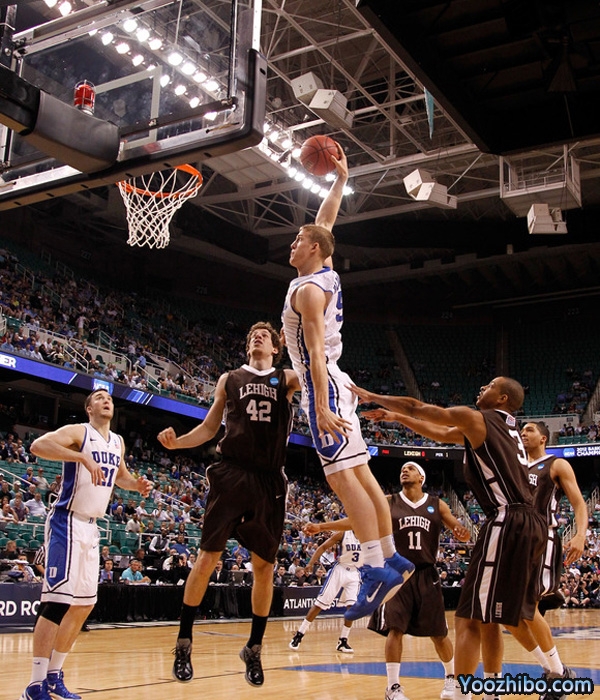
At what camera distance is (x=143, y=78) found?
652 centimetres

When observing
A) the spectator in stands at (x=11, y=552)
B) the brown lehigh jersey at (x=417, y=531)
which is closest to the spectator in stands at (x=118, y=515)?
the spectator in stands at (x=11, y=552)

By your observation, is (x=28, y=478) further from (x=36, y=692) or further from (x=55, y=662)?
(x=36, y=692)

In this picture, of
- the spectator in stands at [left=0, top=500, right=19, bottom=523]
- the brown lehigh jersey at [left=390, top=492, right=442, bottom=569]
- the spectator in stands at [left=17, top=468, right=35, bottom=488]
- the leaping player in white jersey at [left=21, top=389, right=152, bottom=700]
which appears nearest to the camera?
the leaping player in white jersey at [left=21, top=389, right=152, bottom=700]

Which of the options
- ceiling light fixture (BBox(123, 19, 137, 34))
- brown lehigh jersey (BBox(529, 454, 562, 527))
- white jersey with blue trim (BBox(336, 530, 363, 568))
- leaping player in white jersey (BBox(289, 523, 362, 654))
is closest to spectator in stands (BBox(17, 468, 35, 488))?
leaping player in white jersey (BBox(289, 523, 362, 654))

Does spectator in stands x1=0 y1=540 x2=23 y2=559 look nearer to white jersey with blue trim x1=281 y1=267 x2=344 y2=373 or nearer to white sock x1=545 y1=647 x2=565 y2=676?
white sock x1=545 y1=647 x2=565 y2=676

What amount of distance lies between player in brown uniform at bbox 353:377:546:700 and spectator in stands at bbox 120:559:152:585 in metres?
10.8

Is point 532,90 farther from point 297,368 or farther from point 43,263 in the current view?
point 43,263

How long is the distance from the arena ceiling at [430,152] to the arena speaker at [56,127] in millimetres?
1167

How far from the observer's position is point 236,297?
33.8m

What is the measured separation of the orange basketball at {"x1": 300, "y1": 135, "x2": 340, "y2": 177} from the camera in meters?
5.59

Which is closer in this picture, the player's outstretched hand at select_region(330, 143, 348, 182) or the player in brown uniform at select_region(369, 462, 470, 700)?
the player's outstretched hand at select_region(330, 143, 348, 182)

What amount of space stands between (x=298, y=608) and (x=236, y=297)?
1802cm

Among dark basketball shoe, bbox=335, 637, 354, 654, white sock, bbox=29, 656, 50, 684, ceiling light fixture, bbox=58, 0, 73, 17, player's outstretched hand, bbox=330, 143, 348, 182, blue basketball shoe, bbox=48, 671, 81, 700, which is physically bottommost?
dark basketball shoe, bbox=335, 637, 354, 654

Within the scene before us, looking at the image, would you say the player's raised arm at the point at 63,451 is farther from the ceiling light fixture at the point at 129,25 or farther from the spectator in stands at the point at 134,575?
the spectator in stands at the point at 134,575
